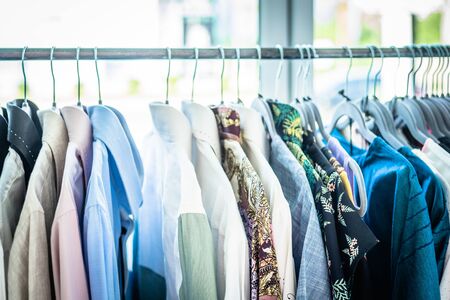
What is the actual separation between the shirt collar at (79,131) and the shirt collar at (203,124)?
170 millimetres

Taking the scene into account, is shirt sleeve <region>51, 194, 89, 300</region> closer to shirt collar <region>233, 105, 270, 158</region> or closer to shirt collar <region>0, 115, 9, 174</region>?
shirt collar <region>0, 115, 9, 174</region>

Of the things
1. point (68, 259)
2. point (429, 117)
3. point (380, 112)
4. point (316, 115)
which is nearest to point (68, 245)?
point (68, 259)

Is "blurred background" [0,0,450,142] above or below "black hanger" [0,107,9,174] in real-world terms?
above

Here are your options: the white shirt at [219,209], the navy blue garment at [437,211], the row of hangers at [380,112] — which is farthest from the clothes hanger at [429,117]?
the white shirt at [219,209]

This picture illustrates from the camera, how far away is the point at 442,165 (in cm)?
78

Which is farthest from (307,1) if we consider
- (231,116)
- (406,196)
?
(406,196)

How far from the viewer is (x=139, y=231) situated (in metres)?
0.91

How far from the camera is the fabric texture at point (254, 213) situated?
0.68 m

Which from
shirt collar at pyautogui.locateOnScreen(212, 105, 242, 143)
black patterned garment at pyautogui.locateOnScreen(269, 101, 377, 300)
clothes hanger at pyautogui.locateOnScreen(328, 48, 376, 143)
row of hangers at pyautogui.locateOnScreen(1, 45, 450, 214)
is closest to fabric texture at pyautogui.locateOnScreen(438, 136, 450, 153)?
row of hangers at pyautogui.locateOnScreen(1, 45, 450, 214)

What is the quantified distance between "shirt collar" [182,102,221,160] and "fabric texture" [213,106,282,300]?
0.02 m

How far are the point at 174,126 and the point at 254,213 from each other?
0.19 metres

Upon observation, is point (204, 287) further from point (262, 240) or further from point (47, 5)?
point (47, 5)

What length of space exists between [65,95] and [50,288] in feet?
2.89

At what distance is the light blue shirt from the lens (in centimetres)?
64
